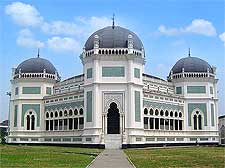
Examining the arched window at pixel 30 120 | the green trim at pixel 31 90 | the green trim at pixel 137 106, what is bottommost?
the arched window at pixel 30 120

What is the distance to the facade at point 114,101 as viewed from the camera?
51219 millimetres

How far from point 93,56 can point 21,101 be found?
1967 cm

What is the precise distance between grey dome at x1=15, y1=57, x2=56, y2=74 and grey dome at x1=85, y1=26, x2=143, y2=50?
573 inches

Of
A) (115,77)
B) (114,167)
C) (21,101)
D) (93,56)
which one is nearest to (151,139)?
(115,77)

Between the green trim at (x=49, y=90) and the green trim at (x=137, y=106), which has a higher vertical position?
the green trim at (x=49, y=90)

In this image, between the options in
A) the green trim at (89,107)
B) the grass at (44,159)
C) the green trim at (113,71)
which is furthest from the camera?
the green trim at (113,71)

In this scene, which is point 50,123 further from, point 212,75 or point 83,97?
point 212,75

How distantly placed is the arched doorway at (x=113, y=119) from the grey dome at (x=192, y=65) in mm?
20095

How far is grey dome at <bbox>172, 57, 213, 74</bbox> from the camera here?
6619 cm

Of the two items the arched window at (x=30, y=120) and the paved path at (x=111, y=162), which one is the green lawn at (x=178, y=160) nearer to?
the paved path at (x=111, y=162)

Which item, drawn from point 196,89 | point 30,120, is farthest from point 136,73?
point 30,120

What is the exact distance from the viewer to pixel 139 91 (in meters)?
52.8

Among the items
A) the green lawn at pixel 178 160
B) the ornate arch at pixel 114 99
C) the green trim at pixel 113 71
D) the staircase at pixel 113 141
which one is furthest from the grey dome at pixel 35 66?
the green lawn at pixel 178 160

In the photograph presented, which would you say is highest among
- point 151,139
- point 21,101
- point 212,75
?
point 212,75
